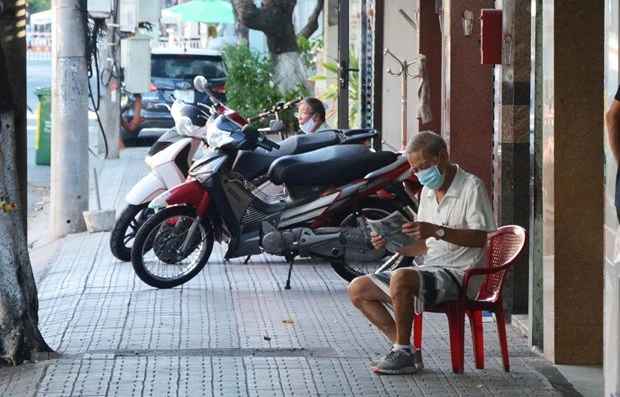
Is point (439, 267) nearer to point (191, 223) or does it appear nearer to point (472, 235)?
point (472, 235)

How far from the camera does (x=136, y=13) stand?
2012 centimetres

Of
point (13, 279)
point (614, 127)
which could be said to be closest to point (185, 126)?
point (13, 279)

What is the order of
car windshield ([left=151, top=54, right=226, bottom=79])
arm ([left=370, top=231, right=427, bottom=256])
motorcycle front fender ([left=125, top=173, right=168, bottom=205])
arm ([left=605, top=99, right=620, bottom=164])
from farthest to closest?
car windshield ([left=151, top=54, right=226, bottom=79]) < motorcycle front fender ([left=125, top=173, right=168, bottom=205]) < arm ([left=370, top=231, right=427, bottom=256]) < arm ([left=605, top=99, right=620, bottom=164])

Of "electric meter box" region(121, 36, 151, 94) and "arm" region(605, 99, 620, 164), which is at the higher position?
"electric meter box" region(121, 36, 151, 94)

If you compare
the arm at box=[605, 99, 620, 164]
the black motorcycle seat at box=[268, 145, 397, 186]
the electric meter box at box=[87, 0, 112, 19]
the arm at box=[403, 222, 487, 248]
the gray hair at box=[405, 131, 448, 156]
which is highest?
the electric meter box at box=[87, 0, 112, 19]

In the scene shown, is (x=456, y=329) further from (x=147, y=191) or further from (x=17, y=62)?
(x=147, y=191)

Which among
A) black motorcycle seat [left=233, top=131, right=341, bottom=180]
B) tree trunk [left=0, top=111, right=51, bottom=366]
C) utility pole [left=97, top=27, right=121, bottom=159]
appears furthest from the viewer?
utility pole [left=97, top=27, right=121, bottom=159]

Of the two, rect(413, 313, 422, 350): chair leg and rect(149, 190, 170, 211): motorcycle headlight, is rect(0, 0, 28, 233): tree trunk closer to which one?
rect(149, 190, 170, 211): motorcycle headlight

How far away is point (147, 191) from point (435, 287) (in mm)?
A: 4574

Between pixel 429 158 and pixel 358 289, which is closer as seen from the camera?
pixel 429 158

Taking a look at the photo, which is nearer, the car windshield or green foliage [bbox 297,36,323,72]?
the car windshield

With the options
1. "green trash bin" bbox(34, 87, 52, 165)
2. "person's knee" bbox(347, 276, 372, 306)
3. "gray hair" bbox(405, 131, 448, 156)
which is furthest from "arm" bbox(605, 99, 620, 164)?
"green trash bin" bbox(34, 87, 52, 165)

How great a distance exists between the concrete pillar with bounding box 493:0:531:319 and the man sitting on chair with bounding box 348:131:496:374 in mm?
1504

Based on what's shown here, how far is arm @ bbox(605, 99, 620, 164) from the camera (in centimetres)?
512
